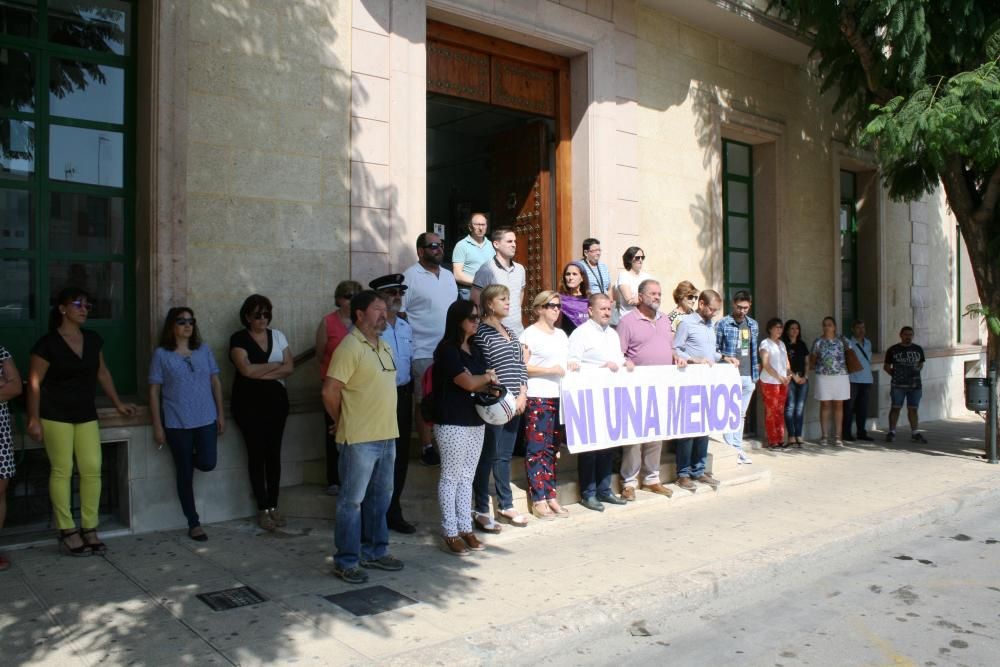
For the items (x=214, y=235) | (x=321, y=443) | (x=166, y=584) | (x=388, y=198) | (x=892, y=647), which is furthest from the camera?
(x=388, y=198)

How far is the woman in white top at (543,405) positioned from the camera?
6.82 metres

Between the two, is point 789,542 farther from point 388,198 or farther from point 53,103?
point 53,103

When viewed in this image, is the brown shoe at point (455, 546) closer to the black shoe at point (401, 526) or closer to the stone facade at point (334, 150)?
the black shoe at point (401, 526)

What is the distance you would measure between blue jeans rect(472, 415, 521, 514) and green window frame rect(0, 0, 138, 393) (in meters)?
3.11

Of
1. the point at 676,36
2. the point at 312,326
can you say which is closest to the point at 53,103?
the point at 312,326

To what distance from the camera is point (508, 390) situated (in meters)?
6.05

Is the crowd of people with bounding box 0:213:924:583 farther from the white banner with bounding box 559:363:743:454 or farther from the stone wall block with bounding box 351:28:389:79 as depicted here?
the stone wall block with bounding box 351:28:389:79

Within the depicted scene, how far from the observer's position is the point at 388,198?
7852 mm

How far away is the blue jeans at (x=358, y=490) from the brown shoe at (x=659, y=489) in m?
3.39

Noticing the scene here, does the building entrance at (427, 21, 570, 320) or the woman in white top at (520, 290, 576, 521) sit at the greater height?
the building entrance at (427, 21, 570, 320)

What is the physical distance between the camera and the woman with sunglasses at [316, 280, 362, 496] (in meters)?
6.59

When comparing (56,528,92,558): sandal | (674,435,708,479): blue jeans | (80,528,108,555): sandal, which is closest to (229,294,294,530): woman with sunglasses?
(80,528,108,555): sandal

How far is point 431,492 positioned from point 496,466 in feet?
2.35

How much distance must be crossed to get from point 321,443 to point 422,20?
445cm
